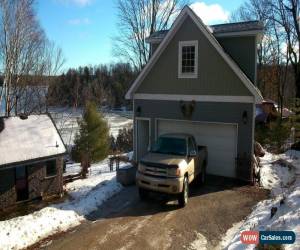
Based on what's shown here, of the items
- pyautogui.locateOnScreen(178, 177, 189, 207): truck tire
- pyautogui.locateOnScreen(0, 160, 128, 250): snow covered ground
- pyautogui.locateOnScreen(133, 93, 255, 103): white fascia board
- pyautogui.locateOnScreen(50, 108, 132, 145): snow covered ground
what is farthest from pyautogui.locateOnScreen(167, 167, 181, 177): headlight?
pyautogui.locateOnScreen(50, 108, 132, 145): snow covered ground

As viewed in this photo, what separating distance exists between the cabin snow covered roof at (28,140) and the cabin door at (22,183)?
1.87 ft

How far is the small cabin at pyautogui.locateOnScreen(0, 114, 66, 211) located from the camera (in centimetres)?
1171

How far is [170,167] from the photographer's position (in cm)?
1053

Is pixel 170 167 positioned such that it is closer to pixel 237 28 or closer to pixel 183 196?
pixel 183 196

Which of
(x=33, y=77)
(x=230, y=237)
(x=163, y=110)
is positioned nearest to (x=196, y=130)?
(x=163, y=110)

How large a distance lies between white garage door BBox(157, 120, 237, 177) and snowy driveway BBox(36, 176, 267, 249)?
1893 mm

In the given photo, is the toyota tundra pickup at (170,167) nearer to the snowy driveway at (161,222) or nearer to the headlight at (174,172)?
the headlight at (174,172)

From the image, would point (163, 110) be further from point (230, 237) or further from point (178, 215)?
point (230, 237)

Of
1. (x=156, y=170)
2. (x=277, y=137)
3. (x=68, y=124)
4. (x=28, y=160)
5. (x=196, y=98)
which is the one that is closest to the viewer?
(x=156, y=170)

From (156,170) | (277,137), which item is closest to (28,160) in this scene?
(156,170)

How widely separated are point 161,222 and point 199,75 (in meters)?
7.58

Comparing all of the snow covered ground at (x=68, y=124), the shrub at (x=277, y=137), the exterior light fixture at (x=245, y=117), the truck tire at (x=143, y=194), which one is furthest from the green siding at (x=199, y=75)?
the snow covered ground at (x=68, y=124)

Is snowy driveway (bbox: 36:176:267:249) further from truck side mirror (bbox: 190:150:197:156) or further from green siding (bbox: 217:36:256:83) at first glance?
green siding (bbox: 217:36:256:83)

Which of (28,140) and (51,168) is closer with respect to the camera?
(28,140)
